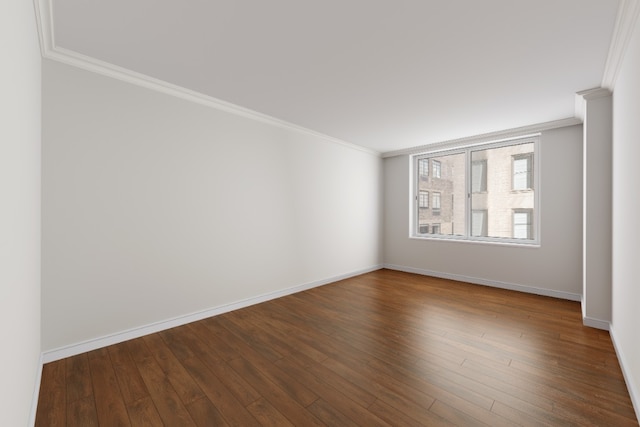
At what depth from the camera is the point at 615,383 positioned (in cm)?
195

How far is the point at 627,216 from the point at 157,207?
4.11 metres

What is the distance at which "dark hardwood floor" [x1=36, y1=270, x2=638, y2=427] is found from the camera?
167 centimetres

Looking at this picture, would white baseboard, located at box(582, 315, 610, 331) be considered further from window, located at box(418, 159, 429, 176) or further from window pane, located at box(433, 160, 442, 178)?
window, located at box(418, 159, 429, 176)

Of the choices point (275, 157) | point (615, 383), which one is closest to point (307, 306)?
point (275, 157)

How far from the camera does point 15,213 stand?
3.78ft

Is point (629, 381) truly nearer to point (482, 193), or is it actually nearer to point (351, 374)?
point (351, 374)

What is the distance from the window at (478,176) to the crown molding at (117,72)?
3453mm

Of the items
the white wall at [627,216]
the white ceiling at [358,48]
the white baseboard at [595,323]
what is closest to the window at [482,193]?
the white ceiling at [358,48]

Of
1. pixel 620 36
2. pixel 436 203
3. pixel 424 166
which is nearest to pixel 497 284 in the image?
pixel 436 203

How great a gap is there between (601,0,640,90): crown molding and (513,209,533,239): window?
2.15 metres

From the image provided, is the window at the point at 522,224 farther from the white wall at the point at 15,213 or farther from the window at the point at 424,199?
the white wall at the point at 15,213

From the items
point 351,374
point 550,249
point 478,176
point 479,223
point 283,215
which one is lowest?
point 351,374

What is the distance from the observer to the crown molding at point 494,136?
3823 mm

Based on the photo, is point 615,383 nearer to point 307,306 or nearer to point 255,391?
point 255,391
